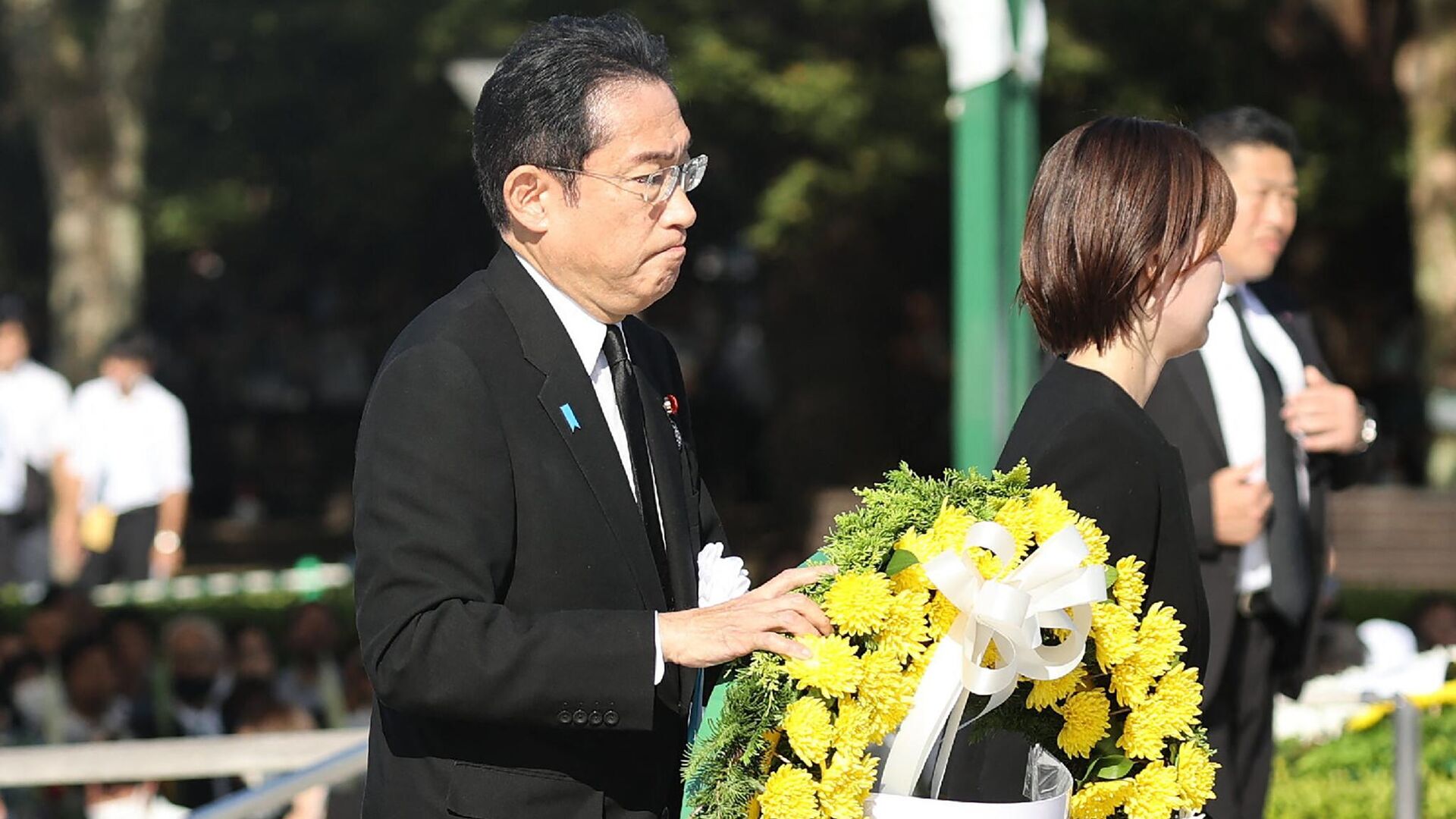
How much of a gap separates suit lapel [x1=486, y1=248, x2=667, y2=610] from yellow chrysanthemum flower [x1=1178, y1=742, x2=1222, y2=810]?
0.72 metres

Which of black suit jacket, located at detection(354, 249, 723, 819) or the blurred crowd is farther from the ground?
black suit jacket, located at detection(354, 249, 723, 819)

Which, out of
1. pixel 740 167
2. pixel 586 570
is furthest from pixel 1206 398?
pixel 740 167

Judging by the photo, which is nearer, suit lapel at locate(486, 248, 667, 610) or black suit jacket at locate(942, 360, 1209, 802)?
suit lapel at locate(486, 248, 667, 610)

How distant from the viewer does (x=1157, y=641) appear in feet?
8.63

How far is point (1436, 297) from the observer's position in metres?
14.7

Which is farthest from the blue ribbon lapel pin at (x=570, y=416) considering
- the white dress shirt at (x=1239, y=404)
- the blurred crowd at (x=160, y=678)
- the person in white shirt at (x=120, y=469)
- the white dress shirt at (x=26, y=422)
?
the white dress shirt at (x=26, y=422)

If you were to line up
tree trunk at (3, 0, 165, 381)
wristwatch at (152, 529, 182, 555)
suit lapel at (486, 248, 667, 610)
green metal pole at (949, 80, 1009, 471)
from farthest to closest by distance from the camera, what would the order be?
1. tree trunk at (3, 0, 165, 381)
2. wristwatch at (152, 529, 182, 555)
3. green metal pole at (949, 80, 1009, 471)
4. suit lapel at (486, 248, 667, 610)

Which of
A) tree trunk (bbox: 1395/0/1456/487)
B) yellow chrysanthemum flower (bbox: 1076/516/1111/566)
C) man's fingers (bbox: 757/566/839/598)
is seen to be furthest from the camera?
tree trunk (bbox: 1395/0/1456/487)

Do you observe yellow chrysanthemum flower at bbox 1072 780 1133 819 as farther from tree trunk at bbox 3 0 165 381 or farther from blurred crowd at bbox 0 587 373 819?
tree trunk at bbox 3 0 165 381

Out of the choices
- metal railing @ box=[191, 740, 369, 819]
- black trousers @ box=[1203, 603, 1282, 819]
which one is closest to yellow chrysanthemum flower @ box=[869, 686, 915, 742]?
metal railing @ box=[191, 740, 369, 819]

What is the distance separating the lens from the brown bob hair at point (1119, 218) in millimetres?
2986

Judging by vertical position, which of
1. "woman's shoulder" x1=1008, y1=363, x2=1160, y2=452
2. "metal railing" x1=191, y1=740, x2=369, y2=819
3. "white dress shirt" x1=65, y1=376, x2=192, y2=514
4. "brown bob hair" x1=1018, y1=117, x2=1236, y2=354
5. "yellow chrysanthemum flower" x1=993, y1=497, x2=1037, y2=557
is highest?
"brown bob hair" x1=1018, y1=117, x2=1236, y2=354

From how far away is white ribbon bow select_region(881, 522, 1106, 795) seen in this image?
2412 mm

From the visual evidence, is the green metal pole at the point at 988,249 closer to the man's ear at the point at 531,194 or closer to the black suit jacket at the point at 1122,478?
the black suit jacket at the point at 1122,478
